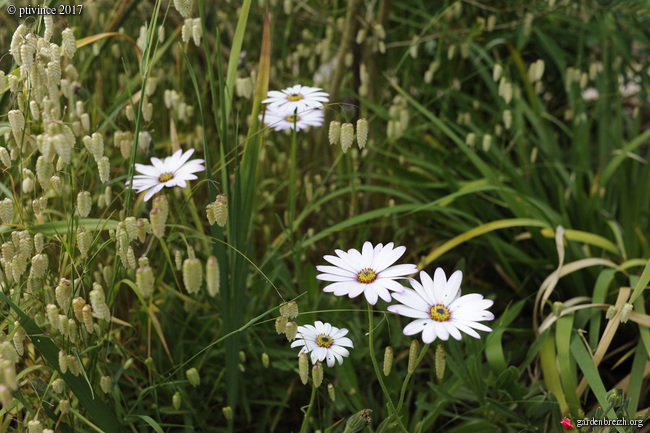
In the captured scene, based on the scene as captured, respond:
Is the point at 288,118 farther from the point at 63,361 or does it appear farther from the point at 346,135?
the point at 63,361

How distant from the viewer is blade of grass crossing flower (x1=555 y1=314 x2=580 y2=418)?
1380mm

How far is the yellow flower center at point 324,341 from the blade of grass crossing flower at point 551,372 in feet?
1.94

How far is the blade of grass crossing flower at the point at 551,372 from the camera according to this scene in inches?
56.2

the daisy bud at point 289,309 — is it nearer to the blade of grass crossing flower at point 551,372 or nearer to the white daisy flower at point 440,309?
the white daisy flower at point 440,309

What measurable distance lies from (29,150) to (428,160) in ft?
4.18

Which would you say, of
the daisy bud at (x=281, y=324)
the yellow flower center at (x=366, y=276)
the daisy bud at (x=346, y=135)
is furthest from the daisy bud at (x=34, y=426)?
the daisy bud at (x=346, y=135)

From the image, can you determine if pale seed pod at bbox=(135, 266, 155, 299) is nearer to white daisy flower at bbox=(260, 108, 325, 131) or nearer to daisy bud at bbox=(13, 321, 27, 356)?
daisy bud at bbox=(13, 321, 27, 356)

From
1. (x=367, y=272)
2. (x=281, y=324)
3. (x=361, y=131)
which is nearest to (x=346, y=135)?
(x=361, y=131)

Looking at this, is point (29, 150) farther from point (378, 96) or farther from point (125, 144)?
point (378, 96)

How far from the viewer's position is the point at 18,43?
110cm

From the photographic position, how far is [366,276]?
103 cm

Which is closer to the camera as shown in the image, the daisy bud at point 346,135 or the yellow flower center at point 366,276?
the yellow flower center at point 366,276

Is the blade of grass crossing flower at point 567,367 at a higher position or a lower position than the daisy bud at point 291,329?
lower

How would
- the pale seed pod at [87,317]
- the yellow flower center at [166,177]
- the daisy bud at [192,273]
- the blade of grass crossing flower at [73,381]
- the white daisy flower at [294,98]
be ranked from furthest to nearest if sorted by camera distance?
1. the white daisy flower at [294,98]
2. the yellow flower center at [166,177]
3. the blade of grass crossing flower at [73,381]
4. the pale seed pod at [87,317]
5. the daisy bud at [192,273]
